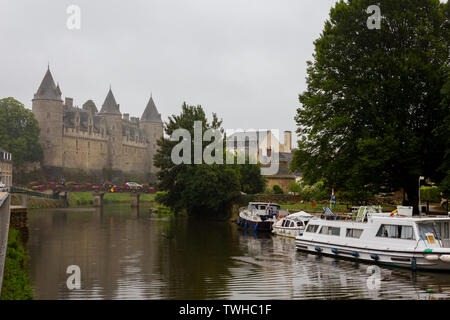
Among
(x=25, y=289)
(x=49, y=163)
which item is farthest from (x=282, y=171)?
(x=25, y=289)

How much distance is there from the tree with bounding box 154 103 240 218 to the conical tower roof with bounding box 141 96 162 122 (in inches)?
2980

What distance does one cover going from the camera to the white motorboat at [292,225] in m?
34.8

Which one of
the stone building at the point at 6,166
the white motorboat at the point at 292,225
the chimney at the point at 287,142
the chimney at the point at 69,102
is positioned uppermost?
the chimney at the point at 69,102

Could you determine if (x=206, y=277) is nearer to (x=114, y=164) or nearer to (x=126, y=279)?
(x=126, y=279)

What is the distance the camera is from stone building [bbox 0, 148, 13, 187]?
3147 inches

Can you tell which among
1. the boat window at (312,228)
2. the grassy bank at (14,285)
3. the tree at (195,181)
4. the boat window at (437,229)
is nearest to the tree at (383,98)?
the boat window at (312,228)

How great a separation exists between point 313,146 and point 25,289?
822 inches

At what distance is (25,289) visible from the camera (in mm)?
13875

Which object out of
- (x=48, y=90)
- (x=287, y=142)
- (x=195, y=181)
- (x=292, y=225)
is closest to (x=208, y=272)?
(x=292, y=225)

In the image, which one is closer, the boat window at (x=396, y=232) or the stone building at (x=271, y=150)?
the boat window at (x=396, y=232)

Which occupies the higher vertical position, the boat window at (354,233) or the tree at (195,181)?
the tree at (195,181)

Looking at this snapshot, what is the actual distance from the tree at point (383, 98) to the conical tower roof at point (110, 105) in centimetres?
9516

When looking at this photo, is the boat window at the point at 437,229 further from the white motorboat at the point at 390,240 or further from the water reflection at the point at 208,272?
the water reflection at the point at 208,272

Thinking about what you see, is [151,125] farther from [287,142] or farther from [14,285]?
[14,285]
